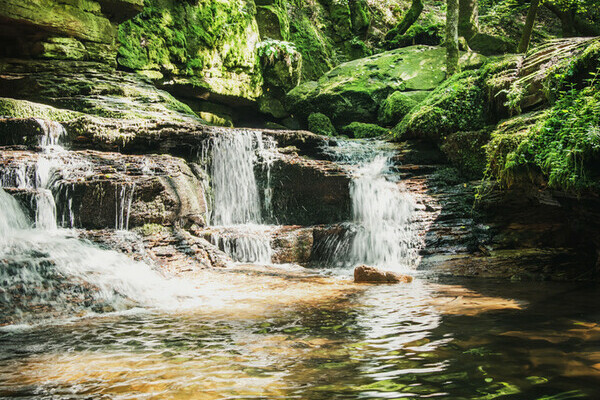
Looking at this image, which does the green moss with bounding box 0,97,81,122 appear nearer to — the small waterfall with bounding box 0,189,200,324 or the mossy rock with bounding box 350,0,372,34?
the small waterfall with bounding box 0,189,200,324

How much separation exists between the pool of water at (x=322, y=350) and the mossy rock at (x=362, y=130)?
10042 mm

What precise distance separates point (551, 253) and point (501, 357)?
4.97 metres

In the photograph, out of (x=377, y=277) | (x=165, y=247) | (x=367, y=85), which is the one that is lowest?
(x=377, y=277)

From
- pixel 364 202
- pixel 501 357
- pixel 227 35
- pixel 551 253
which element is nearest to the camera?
pixel 501 357

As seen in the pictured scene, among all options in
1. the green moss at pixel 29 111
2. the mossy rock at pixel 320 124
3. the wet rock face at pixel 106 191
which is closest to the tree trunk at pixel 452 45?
the mossy rock at pixel 320 124

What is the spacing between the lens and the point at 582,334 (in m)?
2.85

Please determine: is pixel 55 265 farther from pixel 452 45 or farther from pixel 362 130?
pixel 452 45

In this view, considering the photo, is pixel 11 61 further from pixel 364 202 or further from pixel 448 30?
pixel 448 30

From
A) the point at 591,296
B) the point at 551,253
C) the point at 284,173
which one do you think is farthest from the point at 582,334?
the point at 284,173

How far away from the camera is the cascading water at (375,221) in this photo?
7.74m

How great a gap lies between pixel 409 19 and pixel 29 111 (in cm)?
1771

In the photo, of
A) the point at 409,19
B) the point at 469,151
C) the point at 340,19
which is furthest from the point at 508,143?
the point at 340,19

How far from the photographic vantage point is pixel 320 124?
49.3 ft

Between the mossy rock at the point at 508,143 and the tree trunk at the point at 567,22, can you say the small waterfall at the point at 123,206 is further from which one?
the tree trunk at the point at 567,22
